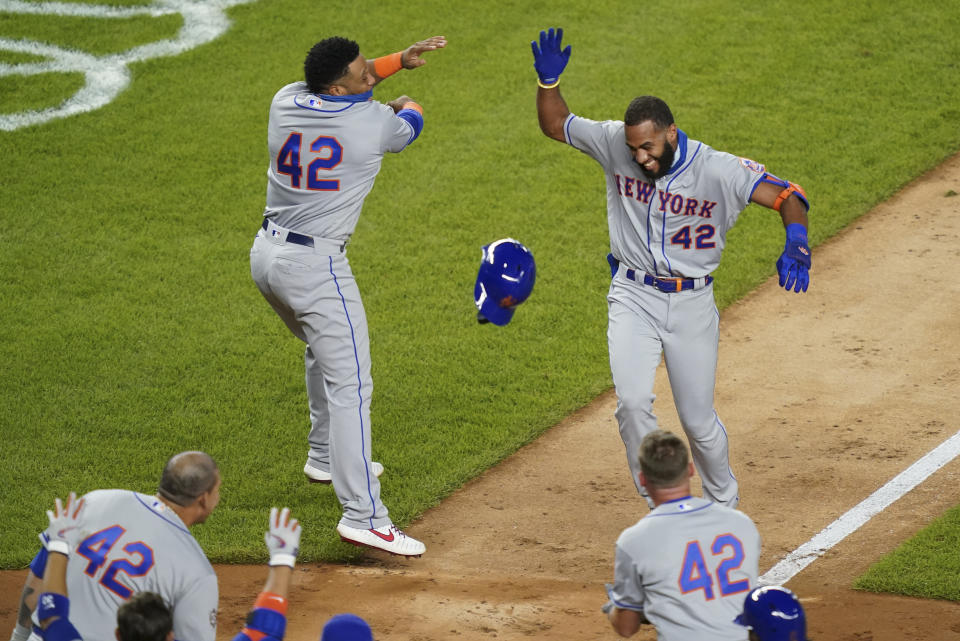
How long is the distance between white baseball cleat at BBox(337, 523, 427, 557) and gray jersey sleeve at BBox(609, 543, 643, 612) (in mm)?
2002

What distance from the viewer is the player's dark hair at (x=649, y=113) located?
5.66 meters

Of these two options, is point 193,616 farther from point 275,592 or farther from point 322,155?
point 322,155

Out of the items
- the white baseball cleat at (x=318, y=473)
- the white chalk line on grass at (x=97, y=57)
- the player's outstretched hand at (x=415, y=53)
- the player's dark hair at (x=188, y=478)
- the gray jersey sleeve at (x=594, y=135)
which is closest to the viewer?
the player's dark hair at (x=188, y=478)

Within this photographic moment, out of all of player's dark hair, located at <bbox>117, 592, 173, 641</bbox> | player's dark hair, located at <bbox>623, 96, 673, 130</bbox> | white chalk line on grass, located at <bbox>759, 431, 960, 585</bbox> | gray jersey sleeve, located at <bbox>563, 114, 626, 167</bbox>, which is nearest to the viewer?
player's dark hair, located at <bbox>117, 592, 173, 641</bbox>

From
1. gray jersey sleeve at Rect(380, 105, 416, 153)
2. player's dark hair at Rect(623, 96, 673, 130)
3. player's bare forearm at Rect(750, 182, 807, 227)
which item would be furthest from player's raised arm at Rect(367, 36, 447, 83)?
player's bare forearm at Rect(750, 182, 807, 227)

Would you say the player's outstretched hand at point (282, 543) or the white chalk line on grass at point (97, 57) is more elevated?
the white chalk line on grass at point (97, 57)

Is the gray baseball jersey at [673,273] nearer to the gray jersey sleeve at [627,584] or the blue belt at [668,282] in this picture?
the blue belt at [668,282]

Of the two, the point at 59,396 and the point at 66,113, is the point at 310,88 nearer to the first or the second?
the point at 59,396

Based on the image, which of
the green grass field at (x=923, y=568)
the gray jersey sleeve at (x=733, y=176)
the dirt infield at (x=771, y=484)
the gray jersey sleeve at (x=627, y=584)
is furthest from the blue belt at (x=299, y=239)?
the green grass field at (x=923, y=568)

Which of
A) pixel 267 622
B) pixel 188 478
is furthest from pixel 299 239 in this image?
pixel 267 622

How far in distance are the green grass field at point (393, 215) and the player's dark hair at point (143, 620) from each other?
2.54 m

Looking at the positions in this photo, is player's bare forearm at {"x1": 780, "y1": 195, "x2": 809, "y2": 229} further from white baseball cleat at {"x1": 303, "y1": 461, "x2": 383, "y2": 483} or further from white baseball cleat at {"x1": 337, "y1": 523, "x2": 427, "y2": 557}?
white baseball cleat at {"x1": 303, "y1": 461, "x2": 383, "y2": 483}

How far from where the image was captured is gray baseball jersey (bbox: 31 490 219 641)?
4.09 metres

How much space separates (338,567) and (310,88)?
2.26m
